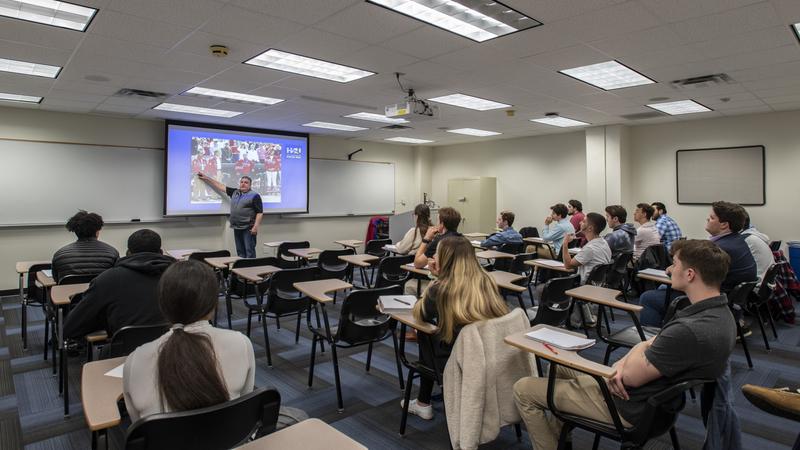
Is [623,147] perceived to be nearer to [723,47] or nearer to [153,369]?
[723,47]

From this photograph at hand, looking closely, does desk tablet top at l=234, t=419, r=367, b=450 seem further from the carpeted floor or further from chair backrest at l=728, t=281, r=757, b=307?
chair backrest at l=728, t=281, r=757, b=307

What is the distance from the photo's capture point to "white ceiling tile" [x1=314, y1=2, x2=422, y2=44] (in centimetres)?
306

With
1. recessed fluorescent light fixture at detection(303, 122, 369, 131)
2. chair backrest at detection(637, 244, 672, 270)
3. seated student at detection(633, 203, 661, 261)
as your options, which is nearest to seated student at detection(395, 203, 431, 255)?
chair backrest at detection(637, 244, 672, 270)

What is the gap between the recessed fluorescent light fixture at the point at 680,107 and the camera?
6180 millimetres

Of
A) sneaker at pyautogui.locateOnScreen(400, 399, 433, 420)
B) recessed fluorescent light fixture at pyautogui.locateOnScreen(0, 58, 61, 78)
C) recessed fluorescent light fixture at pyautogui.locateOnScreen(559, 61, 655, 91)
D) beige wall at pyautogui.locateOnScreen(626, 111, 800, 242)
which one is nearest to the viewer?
sneaker at pyautogui.locateOnScreen(400, 399, 433, 420)

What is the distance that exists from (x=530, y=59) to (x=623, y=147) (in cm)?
485

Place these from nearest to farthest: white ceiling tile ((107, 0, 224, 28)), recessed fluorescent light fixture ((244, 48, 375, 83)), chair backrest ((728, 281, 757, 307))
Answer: white ceiling tile ((107, 0, 224, 28))
chair backrest ((728, 281, 757, 307))
recessed fluorescent light fixture ((244, 48, 375, 83))

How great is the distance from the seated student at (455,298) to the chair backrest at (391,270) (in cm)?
225

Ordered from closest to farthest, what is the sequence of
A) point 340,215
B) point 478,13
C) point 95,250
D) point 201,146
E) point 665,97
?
point 478,13
point 95,250
point 665,97
point 201,146
point 340,215

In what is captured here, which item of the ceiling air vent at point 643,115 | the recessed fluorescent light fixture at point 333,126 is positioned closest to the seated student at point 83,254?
the recessed fluorescent light fixture at point 333,126

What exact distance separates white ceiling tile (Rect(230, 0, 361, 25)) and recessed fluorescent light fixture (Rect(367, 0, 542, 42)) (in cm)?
26

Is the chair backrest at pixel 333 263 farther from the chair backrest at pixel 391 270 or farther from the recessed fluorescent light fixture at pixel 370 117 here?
the recessed fluorescent light fixture at pixel 370 117

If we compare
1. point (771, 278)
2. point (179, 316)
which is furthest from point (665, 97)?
point (179, 316)

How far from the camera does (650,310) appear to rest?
3.88m
